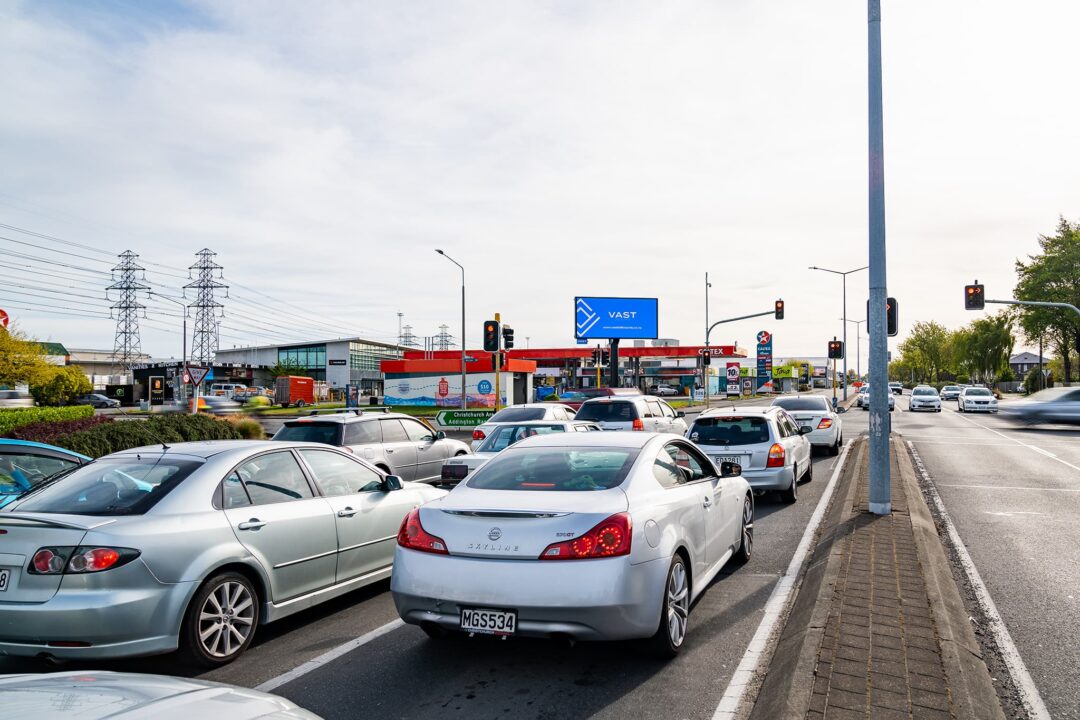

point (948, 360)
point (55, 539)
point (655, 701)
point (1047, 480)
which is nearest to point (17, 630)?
point (55, 539)

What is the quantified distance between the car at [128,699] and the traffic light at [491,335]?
24.6 m

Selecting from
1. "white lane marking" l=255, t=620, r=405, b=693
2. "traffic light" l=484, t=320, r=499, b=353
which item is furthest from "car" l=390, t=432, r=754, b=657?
"traffic light" l=484, t=320, r=499, b=353

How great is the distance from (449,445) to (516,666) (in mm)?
8852

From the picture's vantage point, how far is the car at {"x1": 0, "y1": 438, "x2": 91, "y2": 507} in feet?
25.9

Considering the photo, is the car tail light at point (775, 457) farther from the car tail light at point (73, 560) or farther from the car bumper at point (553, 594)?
the car tail light at point (73, 560)

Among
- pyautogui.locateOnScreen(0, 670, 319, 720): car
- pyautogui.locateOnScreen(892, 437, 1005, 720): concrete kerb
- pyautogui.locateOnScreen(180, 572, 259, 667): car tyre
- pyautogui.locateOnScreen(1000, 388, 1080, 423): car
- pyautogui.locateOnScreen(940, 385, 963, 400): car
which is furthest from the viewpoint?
pyautogui.locateOnScreen(940, 385, 963, 400): car

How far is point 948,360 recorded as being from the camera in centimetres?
12238

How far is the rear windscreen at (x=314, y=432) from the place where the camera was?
11.6 metres

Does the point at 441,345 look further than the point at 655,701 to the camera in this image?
Yes

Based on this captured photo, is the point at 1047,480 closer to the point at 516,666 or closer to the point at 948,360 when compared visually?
the point at 516,666

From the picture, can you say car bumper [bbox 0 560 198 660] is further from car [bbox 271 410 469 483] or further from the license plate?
car [bbox 271 410 469 483]

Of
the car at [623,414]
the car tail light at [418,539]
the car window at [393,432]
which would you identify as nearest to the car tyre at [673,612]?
the car tail light at [418,539]

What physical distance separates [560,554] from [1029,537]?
7.04 m

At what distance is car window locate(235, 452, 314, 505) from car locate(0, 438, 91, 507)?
2.96 m
